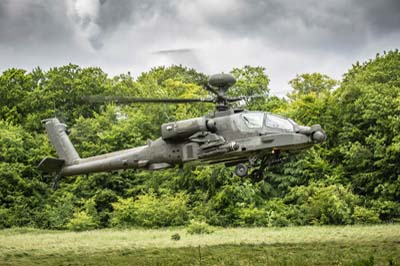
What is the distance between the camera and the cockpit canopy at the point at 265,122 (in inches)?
706

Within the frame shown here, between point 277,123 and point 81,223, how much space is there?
882 inches

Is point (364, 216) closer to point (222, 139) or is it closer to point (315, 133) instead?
point (315, 133)

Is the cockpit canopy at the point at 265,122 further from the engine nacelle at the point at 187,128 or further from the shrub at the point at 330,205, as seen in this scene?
the shrub at the point at 330,205

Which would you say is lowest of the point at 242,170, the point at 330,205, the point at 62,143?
the point at 330,205

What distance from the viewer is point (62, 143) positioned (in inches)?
887

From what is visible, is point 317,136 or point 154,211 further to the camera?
point 154,211

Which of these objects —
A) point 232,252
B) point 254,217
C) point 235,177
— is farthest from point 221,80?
point 235,177

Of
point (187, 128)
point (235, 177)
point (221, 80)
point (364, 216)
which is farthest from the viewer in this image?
point (235, 177)

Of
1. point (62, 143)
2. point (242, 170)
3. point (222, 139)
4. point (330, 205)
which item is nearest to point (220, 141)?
point (222, 139)

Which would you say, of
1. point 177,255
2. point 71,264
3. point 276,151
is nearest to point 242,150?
point 276,151

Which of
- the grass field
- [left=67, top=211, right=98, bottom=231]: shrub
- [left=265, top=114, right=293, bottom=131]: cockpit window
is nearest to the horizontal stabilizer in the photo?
the grass field

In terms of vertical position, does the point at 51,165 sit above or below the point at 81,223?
above

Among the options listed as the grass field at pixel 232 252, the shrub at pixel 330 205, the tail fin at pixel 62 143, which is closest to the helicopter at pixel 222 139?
the tail fin at pixel 62 143

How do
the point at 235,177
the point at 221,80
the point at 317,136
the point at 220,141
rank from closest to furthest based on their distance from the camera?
the point at 317,136
the point at 221,80
the point at 220,141
the point at 235,177
